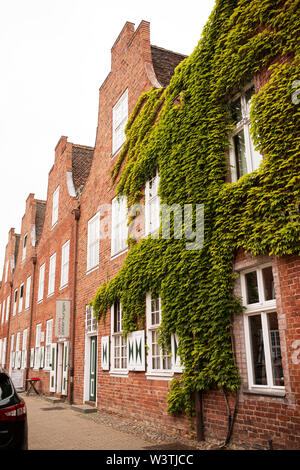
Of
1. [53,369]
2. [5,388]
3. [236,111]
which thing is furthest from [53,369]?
[236,111]

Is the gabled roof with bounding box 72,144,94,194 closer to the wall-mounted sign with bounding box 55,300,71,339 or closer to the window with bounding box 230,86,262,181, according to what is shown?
the wall-mounted sign with bounding box 55,300,71,339

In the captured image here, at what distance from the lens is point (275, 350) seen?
5.89 m

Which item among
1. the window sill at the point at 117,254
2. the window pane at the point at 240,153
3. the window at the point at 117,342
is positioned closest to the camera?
the window pane at the point at 240,153

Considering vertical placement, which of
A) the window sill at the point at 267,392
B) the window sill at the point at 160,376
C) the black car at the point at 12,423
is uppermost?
the window sill at the point at 160,376

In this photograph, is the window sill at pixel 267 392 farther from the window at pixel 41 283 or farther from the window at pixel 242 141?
the window at pixel 41 283

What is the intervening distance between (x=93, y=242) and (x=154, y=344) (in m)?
6.17

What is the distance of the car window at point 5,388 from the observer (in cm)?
536

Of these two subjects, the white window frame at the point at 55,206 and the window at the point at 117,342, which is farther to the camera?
the white window frame at the point at 55,206

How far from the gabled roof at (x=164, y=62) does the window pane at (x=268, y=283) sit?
7.62m

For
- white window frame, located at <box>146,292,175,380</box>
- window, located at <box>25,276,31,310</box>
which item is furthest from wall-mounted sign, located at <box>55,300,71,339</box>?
window, located at <box>25,276,31,310</box>

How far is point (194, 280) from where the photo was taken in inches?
290

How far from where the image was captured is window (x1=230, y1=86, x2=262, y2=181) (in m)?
6.89

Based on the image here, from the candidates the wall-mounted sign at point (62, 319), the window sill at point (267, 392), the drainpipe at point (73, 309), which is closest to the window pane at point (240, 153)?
the window sill at point (267, 392)
